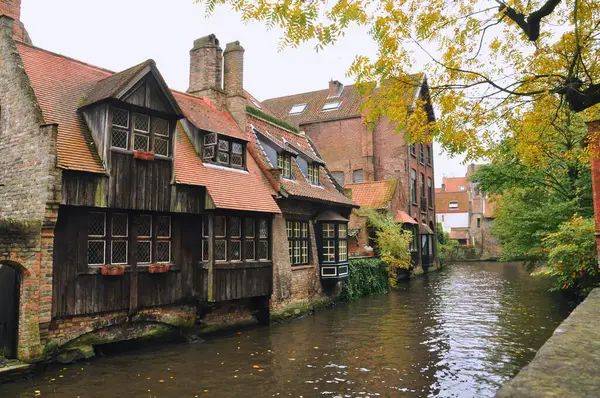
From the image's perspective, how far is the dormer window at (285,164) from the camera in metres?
20.0

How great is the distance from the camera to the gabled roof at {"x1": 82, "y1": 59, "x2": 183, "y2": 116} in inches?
489

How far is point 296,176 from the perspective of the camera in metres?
21.4

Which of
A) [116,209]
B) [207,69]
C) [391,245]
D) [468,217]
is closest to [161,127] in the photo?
[116,209]

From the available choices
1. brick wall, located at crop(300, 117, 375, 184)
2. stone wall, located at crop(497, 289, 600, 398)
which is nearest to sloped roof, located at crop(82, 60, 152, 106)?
stone wall, located at crop(497, 289, 600, 398)

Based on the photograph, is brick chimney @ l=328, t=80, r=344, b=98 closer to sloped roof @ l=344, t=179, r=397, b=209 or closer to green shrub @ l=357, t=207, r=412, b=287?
sloped roof @ l=344, t=179, r=397, b=209

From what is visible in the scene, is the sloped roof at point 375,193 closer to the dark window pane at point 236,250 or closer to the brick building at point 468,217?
the dark window pane at point 236,250

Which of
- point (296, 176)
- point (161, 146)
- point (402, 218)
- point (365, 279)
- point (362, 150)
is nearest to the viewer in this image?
point (161, 146)

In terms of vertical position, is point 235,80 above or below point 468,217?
above

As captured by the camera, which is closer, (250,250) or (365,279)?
(250,250)

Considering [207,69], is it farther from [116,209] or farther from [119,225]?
[119,225]

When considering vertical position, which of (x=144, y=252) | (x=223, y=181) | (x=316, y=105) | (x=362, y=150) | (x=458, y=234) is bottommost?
(x=144, y=252)

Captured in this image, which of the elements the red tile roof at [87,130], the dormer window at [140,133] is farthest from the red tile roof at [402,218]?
the dormer window at [140,133]

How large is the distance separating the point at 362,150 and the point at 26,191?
104 feet

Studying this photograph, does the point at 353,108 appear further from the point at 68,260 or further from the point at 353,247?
the point at 68,260
